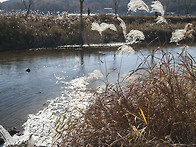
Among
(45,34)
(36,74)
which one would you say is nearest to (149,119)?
(36,74)

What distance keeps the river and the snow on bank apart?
198mm

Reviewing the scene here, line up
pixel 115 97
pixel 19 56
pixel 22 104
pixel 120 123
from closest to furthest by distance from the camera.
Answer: pixel 120 123
pixel 115 97
pixel 22 104
pixel 19 56

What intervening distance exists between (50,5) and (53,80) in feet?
375

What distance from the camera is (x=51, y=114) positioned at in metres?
4.88

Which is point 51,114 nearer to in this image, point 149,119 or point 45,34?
point 149,119

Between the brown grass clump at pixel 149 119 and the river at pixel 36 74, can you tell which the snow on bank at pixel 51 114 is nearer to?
the river at pixel 36 74

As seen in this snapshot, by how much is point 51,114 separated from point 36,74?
409cm

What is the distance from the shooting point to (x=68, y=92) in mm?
6312

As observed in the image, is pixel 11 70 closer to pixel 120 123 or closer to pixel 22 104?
pixel 22 104

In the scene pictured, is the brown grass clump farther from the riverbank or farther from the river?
the riverbank

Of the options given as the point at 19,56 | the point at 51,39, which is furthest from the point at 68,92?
the point at 51,39

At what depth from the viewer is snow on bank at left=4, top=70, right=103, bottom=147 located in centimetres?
320

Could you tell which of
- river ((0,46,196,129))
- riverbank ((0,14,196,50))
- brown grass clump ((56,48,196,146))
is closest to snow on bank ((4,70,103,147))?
river ((0,46,196,129))

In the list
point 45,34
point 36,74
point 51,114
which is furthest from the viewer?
point 45,34
